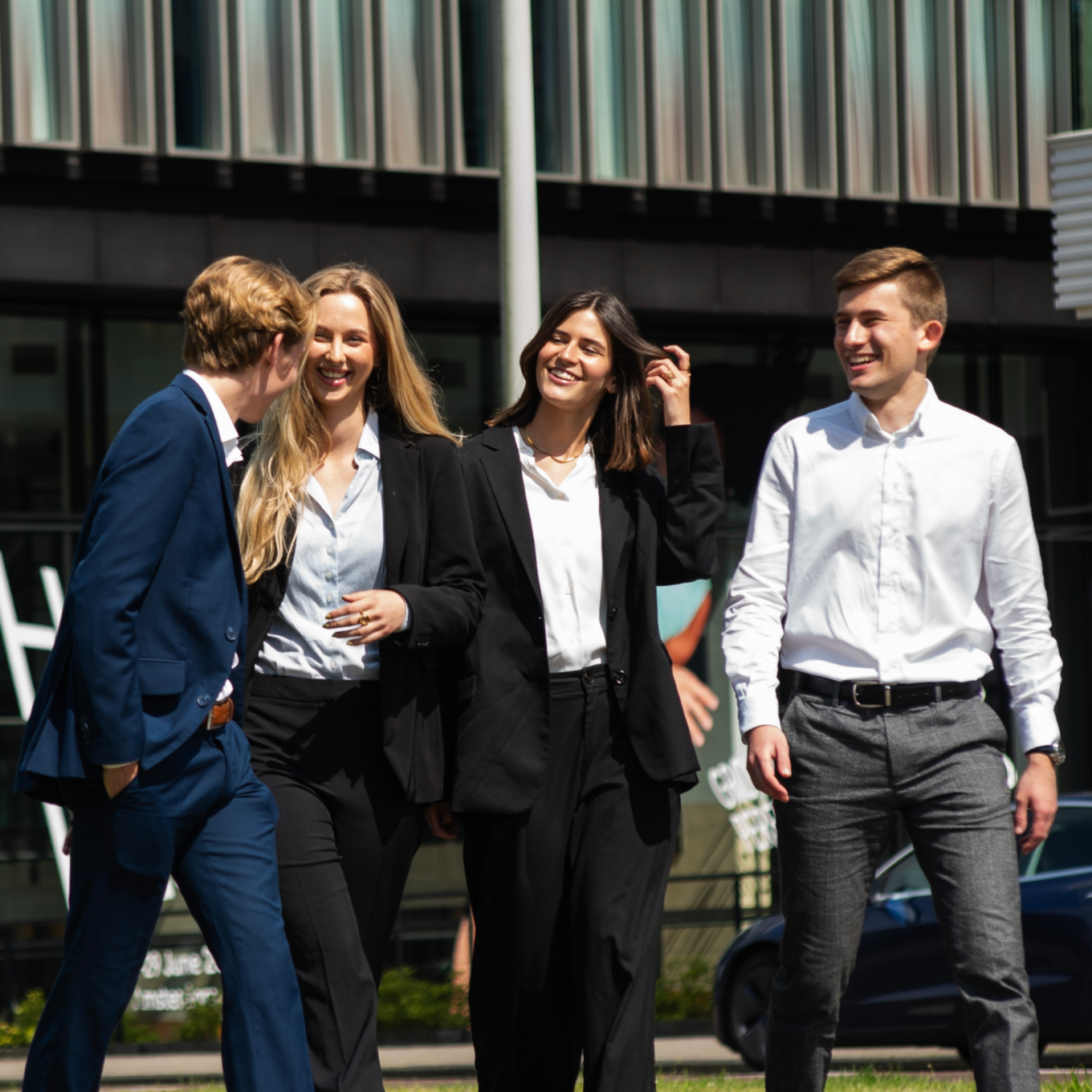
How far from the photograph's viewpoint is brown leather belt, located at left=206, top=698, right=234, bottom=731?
3582 millimetres

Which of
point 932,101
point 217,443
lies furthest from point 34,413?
point 217,443

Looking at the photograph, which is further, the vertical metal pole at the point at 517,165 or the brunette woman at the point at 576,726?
the vertical metal pole at the point at 517,165

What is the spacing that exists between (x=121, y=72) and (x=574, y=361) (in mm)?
8787

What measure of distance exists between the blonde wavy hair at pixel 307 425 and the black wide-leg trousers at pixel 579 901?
82cm

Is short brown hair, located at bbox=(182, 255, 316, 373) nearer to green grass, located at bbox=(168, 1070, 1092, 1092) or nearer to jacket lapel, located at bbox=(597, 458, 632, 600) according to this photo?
jacket lapel, located at bbox=(597, 458, 632, 600)

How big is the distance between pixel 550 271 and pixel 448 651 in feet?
30.6

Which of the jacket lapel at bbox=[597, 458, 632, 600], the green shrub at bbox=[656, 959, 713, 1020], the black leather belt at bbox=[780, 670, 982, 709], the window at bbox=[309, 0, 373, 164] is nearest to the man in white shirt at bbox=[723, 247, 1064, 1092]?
the black leather belt at bbox=[780, 670, 982, 709]

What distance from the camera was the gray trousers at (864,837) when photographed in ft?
13.5

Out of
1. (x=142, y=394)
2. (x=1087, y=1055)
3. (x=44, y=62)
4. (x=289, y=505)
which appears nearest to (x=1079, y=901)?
(x=1087, y=1055)

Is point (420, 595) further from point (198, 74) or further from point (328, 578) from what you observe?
point (198, 74)

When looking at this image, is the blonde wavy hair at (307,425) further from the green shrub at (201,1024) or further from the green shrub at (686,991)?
the green shrub at (686,991)

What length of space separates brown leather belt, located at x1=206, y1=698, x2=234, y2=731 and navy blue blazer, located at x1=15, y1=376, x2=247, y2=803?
0.04m

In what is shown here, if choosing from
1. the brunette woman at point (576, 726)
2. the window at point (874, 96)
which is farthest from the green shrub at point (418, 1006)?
the brunette woman at point (576, 726)

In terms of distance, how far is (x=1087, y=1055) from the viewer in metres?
9.96
